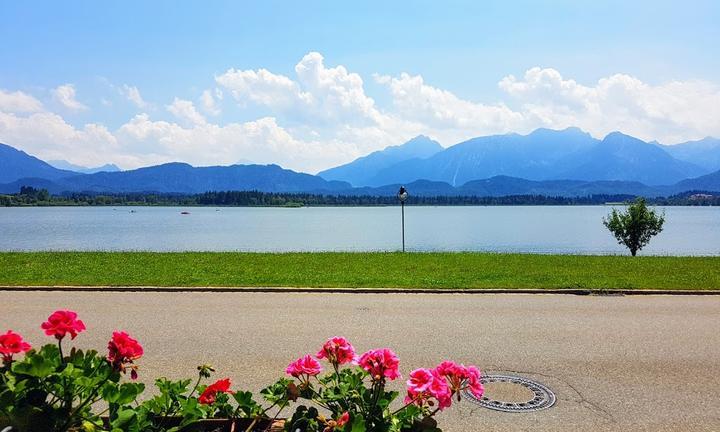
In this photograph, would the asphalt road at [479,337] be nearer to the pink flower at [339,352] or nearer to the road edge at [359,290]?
the road edge at [359,290]

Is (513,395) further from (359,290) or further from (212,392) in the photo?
(359,290)

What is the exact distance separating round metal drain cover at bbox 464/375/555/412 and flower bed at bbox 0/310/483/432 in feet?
8.25

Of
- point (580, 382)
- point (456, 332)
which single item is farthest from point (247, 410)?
point (456, 332)

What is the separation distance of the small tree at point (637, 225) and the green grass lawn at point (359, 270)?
12592mm

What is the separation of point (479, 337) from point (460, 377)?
5.54 meters

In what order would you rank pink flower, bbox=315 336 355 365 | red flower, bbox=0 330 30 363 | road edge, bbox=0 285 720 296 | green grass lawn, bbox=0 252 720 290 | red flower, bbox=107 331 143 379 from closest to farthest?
red flower, bbox=0 330 30 363, red flower, bbox=107 331 143 379, pink flower, bbox=315 336 355 365, road edge, bbox=0 285 720 296, green grass lawn, bbox=0 252 720 290

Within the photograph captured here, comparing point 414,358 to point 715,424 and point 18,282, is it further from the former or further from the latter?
point 18,282

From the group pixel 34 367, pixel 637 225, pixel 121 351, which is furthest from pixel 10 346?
pixel 637 225

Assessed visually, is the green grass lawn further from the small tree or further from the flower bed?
the small tree

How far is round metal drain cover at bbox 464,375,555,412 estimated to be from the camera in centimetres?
544

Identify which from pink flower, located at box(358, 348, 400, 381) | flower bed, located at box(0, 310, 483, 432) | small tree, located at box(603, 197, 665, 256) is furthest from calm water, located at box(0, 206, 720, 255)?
pink flower, located at box(358, 348, 400, 381)

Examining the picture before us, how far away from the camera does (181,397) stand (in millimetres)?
3137

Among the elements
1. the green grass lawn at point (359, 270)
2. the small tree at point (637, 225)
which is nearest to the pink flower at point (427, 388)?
the green grass lawn at point (359, 270)

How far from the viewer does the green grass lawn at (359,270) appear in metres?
13.4
